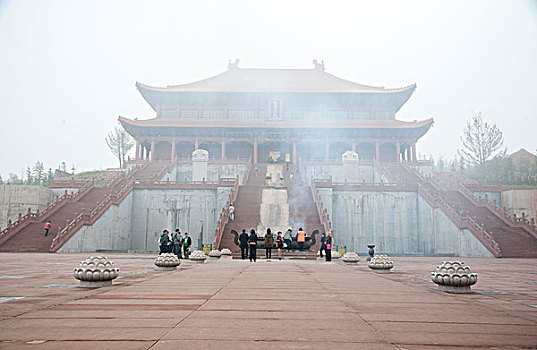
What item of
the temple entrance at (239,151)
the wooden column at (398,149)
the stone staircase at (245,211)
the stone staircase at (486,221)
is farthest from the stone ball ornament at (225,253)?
the wooden column at (398,149)

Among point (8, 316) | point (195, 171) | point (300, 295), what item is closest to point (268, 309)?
point (300, 295)

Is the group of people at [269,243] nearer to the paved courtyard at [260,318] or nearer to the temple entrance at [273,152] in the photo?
the paved courtyard at [260,318]

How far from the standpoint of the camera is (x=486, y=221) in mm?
22109

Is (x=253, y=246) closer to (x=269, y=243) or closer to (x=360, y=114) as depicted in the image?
(x=269, y=243)

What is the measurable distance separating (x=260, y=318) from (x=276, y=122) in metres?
35.9

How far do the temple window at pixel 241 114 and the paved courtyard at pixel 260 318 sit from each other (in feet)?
117

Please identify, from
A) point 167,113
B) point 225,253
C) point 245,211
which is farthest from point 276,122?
point 225,253

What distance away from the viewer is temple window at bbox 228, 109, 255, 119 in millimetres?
41000

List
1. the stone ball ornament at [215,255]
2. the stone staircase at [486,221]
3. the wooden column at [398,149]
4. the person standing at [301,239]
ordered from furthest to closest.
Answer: the wooden column at [398,149] → the stone staircase at [486,221] → the person standing at [301,239] → the stone ball ornament at [215,255]

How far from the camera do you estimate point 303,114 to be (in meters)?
41.1

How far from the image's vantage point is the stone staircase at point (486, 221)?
19.1 meters

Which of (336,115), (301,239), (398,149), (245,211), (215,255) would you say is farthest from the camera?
(336,115)

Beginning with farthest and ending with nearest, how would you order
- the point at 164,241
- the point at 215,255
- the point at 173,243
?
the point at 215,255 < the point at 173,243 < the point at 164,241

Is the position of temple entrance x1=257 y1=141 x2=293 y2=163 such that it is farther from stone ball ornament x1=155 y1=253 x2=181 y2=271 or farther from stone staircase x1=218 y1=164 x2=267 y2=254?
stone ball ornament x1=155 y1=253 x2=181 y2=271
